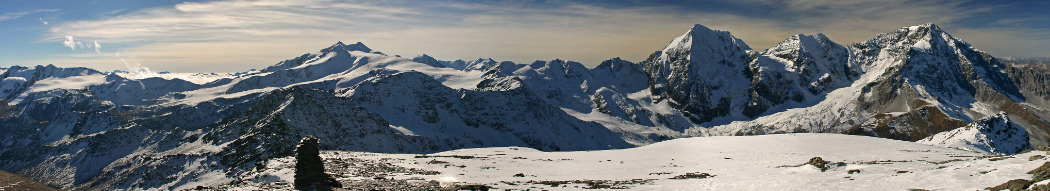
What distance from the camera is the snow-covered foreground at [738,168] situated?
3055 cm

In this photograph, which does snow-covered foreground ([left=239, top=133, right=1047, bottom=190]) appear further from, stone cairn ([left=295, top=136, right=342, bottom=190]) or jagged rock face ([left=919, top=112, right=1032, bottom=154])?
jagged rock face ([left=919, top=112, right=1032, bottom=154])

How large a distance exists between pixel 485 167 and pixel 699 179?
2425 centimetres

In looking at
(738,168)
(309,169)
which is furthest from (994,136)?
(309,169)

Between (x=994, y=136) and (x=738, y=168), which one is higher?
(x=738, y=168)

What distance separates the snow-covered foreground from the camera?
30.5m

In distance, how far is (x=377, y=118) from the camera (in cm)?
17638

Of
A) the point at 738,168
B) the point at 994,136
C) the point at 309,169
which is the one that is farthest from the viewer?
the point at 994,136

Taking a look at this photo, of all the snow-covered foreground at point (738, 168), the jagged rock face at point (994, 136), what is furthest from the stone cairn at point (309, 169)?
the jagged rock face at point (994, 136)

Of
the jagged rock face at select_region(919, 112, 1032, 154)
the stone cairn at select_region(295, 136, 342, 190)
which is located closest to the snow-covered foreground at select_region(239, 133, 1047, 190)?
the stone cairn at select_region(295, 136, 342, 190)

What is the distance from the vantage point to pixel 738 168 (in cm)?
4647

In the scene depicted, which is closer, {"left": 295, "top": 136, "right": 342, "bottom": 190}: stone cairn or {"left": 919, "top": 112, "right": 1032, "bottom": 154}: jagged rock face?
{"left": 295, "top": 136, "right": 342, "bottom": 190}: stone cairn

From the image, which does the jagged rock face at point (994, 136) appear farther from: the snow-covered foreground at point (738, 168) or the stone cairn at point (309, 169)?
the stone cairn at point (309, 169)

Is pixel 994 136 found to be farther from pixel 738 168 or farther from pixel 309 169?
pixel 309 169

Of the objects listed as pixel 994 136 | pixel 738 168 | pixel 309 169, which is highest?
pixel 309 169
